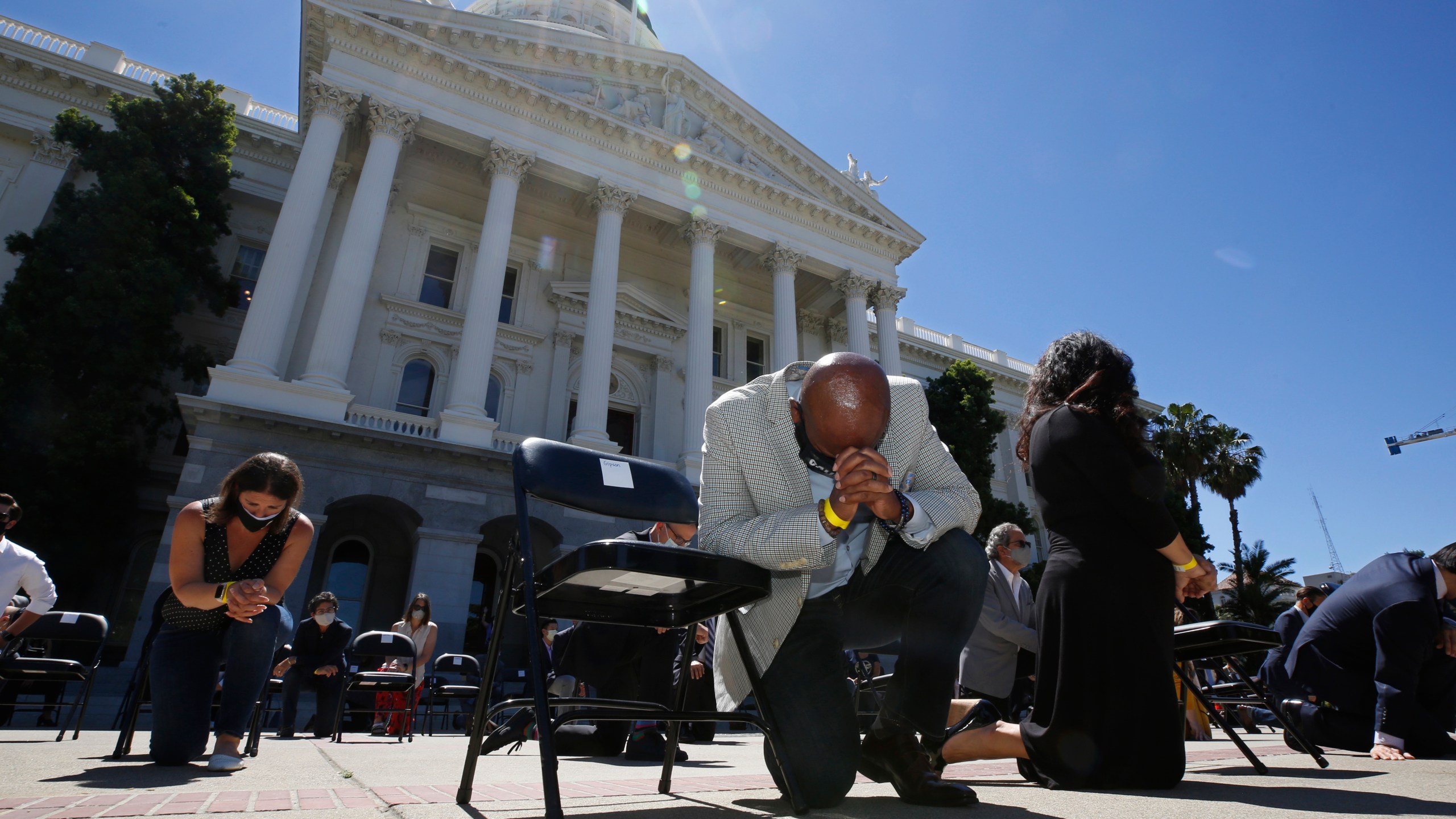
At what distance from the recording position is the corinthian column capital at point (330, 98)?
1593cm

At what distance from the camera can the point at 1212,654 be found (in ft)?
11.3

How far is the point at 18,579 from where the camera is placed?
16.9ft

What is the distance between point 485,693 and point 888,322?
21.8 m

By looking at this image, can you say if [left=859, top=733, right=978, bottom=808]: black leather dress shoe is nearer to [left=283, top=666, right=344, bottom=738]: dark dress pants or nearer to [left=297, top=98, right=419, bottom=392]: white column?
[left=283, top=666, right=344, bottom=738]: dark dress pants

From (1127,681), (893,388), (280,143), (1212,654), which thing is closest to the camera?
(1127,681)

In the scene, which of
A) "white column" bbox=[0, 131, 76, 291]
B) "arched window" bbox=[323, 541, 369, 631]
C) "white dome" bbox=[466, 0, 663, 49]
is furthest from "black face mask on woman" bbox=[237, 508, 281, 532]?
"white dome" bbox=[466, 0, 663, 49]

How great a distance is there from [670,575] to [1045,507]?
1552 millimetres

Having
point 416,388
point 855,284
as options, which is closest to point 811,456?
point 416,388

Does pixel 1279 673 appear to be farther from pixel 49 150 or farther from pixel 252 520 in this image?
pixel 49 150

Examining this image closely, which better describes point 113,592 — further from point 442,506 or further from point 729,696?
point 729,696

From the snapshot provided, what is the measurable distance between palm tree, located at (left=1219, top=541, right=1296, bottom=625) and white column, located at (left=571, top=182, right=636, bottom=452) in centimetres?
2664

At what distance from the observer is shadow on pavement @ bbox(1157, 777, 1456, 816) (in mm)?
1722

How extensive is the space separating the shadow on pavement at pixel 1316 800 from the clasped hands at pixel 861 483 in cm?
115

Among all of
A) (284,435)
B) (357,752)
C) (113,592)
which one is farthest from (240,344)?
(357,752)
